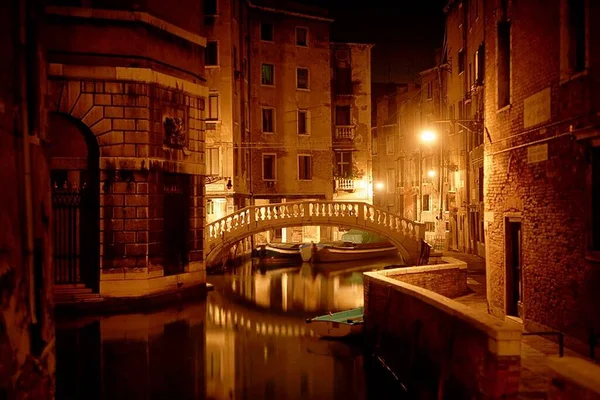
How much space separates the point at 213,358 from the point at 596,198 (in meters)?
7.33

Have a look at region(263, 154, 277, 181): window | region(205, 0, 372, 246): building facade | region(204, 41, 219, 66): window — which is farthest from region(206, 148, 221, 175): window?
region(263, 154, 277, 181): window

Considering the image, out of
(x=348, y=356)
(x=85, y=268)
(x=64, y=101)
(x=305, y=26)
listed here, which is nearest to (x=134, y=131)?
(x=64, y=101)

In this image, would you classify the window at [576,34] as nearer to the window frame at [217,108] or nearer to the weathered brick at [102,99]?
the weathered brick at [102,99]

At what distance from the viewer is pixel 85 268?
16.0 metres

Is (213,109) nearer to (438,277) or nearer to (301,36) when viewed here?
(301,36)

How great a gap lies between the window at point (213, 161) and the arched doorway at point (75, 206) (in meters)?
11.4

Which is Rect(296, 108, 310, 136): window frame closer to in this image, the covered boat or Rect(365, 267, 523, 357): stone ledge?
the covered boat

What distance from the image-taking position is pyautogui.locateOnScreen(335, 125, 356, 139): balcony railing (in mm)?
33656

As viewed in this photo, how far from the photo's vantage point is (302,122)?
3212 centimetres

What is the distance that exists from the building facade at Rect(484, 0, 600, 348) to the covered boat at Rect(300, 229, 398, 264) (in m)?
16.3

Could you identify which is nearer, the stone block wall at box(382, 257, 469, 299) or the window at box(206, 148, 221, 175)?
the stone block wall at box(382, 257, 469, 299)

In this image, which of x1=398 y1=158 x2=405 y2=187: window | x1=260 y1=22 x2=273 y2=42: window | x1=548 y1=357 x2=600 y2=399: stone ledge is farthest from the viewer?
x1=398 y1=158 x2=405 y2=187: window

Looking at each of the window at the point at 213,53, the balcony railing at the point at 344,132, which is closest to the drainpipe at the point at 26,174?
the window at the point at 213,53

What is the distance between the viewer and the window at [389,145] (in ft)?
136
